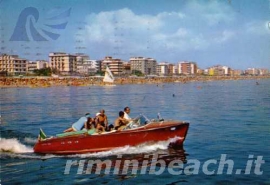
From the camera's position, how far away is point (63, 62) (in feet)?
520

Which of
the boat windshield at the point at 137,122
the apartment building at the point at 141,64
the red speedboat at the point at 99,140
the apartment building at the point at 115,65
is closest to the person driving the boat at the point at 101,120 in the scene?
the red speedboat at the point at 99,140

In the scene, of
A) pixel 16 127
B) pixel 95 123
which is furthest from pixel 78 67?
pixel 95 123

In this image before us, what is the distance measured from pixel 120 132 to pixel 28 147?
16.5ft

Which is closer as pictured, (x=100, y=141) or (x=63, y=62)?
(x=100, y=141)

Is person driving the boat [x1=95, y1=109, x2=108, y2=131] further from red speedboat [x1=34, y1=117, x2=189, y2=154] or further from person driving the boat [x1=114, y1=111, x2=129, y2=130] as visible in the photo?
red speedboat [x1=34, y1=117, x2=189, y2=154]

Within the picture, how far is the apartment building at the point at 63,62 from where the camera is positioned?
158 meters

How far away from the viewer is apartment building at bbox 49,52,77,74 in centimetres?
15750

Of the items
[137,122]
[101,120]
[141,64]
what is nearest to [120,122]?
[137,122]

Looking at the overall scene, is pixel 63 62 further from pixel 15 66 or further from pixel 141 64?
pixel 141 64

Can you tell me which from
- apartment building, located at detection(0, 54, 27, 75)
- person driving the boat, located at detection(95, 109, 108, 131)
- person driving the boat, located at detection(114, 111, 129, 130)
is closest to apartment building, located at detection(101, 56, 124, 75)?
apartment building, located at detection(0, 54, 27, 75)

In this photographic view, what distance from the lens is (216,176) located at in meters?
12.2

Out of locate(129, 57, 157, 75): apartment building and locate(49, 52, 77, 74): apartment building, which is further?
locate(129, 57, 157, 75): apartment building

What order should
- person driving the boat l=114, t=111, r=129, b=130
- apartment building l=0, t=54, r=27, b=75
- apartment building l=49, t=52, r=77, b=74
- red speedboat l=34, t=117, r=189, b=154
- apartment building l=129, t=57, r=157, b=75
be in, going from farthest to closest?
1. apartment building l=129, t=57, r=157, b=75
2. apartment building l=49, t=52, r=77, b=74
3. apartment building l=0, t=54, r=27, b=75
4. person driving the boat l=114, t=111, r=129, b=130
5. red speedboat l=34, t=117, r=189, b=154

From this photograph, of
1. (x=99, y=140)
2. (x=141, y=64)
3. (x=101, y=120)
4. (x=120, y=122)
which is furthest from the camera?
(x=141, y=64)
